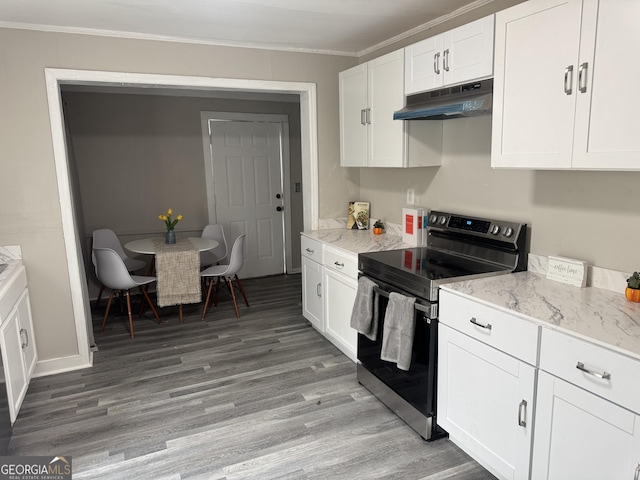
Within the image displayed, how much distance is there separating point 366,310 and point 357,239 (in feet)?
2.92

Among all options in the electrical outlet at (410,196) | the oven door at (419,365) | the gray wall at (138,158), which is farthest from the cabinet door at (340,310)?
the gray wall at (138,158)

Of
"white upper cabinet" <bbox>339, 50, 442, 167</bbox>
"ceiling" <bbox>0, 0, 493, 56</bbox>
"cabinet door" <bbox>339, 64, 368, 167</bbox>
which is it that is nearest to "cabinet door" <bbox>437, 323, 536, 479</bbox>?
"white upper cabinet" <bbox>339, 50, 442, 167</bbox>

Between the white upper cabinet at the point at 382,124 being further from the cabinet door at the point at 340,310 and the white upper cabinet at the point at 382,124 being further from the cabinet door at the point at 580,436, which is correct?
the cabinet door at the point at 580,436

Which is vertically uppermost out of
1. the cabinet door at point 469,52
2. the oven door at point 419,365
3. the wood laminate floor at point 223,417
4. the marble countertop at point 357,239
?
the cabinet door at point 469,52

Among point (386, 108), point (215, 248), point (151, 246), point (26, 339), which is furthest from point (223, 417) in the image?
point (215, 248)

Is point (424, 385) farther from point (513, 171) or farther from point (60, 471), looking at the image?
point (60, 471)

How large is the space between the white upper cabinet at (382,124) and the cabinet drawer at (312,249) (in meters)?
0.71

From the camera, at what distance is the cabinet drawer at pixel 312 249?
3.58m

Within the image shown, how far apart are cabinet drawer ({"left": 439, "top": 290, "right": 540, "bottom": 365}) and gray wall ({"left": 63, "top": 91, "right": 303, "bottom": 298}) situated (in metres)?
3.81

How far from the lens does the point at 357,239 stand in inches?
138

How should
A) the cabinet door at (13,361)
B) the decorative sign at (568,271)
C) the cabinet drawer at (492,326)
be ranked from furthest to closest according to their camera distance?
the cabinet door at (13,361) → the decorative sign at (568,271) → the cabinet drawer at (492,326)

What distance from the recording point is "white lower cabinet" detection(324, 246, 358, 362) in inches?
123

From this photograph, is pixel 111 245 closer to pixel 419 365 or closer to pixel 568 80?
pixel 419 365

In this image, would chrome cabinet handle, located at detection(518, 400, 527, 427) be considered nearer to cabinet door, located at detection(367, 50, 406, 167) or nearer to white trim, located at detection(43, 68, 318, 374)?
cabinet door, located at detection(367, 50, 406, 167)
